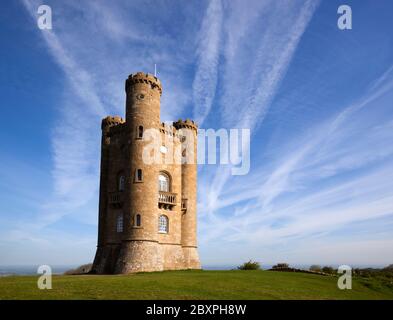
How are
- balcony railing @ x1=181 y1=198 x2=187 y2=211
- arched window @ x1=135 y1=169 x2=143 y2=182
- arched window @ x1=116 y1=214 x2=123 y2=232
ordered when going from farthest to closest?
balcony railing @ x1=181 y1=198 x2=187 y2=211
arched window @ x1=116 y1=214 x2=123 y2=232
arched window @ x1=135 y1=169 x2=143 y2=182

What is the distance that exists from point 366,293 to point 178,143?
2482 cm

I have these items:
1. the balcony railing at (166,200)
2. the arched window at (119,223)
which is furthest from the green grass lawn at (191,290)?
the arched window at (119,223)

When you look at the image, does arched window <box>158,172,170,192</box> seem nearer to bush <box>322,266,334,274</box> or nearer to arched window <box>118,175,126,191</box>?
arched window <box>118,175,126,191</box>

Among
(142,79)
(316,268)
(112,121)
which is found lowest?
(316,268)

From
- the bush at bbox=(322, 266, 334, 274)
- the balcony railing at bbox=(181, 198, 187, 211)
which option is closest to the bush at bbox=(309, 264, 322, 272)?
the bush at bbox=(322, 266, 334, 274)

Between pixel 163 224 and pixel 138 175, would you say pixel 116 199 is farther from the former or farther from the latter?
pixel 163 224

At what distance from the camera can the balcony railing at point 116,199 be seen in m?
39.5

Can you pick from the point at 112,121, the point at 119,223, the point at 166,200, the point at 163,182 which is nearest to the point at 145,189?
the point at 166,200

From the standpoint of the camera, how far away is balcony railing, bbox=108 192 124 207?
39506mm

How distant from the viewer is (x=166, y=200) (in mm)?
40656

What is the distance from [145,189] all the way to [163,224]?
560cm

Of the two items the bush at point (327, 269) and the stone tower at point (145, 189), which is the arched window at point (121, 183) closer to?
the stone tower at point (145, 189)
